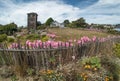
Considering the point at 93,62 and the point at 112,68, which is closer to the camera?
the point at 93,62

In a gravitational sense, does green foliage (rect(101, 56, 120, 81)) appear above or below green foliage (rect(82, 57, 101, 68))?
below

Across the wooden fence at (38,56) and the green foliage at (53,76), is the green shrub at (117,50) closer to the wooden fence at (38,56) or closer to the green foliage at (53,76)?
the wooden fence at (38,56)

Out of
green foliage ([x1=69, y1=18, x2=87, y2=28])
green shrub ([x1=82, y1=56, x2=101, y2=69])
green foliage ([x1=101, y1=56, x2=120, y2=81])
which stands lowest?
green foliage ([x1=101, y1=56, x2=120, y2=81])

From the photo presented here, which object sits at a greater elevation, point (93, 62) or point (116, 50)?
point (93, 62)

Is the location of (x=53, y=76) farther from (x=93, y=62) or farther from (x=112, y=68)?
(x=112, y=68)

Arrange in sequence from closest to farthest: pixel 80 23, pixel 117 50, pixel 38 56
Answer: pixel 38 56 < pixel 117 50 < pixel 80 23

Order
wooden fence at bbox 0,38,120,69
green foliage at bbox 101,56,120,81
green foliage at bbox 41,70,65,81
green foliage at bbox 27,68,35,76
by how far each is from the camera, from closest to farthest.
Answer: green foliage at bbox 41,70,65,81, green foliage at bbox 27,68,35,76, wooden fence at bbox 0,38,120,69, green foliage at bbox 101,56,120,81

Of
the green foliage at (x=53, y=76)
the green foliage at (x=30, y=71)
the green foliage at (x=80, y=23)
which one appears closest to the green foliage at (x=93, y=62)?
the green foliage at (x=53, y=76)

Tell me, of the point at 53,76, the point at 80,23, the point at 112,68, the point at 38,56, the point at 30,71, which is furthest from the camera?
the point at 80,23

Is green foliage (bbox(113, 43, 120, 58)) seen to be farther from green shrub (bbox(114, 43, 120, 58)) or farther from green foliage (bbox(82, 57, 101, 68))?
green foliage (bbox(82, 57, 101, 68))

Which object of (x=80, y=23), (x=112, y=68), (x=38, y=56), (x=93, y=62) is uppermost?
(x=80, y=23)

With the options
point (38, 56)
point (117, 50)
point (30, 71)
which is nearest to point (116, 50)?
point (117, 50)

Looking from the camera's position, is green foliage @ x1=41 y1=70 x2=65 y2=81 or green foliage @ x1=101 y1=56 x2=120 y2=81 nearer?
green foliage @ x1=41 y1=70 x2=65 y2=81

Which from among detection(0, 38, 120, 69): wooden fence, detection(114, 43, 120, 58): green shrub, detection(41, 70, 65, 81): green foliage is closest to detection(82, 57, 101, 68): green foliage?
detection(0, 38, 120, 69): wooden fence
